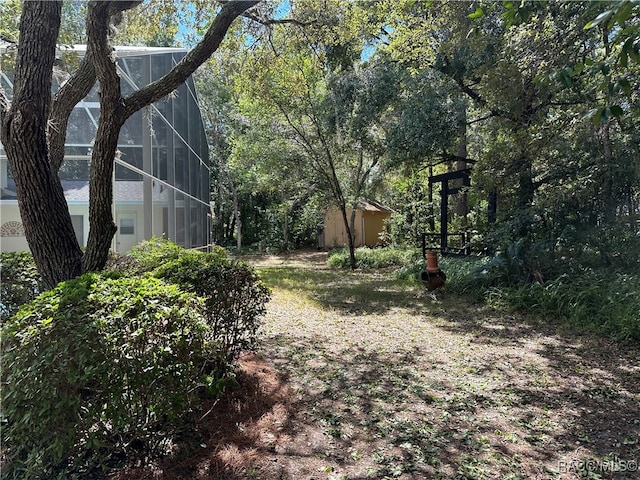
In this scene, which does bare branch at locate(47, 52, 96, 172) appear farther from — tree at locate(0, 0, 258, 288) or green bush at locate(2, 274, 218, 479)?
green bush at locate(2, 274, 218, 479)

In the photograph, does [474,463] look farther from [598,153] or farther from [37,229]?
[598,153]

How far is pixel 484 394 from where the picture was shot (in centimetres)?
343

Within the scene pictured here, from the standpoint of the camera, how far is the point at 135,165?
6883 mm

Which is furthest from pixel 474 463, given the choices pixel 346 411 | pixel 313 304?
pixel 313 304

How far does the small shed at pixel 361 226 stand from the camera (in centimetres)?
2162

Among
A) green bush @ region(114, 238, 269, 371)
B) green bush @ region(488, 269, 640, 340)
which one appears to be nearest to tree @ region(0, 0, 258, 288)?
green bush @ region(114, 238, 269, 371)

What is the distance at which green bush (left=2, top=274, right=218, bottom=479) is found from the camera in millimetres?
1929

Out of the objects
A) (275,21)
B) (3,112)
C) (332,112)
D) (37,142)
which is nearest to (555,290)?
(275,21)

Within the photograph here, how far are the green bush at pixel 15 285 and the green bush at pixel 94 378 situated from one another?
218 centimetres

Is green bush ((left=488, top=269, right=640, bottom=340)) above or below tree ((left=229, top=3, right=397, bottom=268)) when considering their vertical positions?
below

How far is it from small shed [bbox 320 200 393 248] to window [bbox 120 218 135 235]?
14628mm

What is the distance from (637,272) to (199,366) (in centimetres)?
667

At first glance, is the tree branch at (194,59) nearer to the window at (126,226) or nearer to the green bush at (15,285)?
the green bush at (15,285)

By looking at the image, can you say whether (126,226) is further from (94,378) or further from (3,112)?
(94,378)
